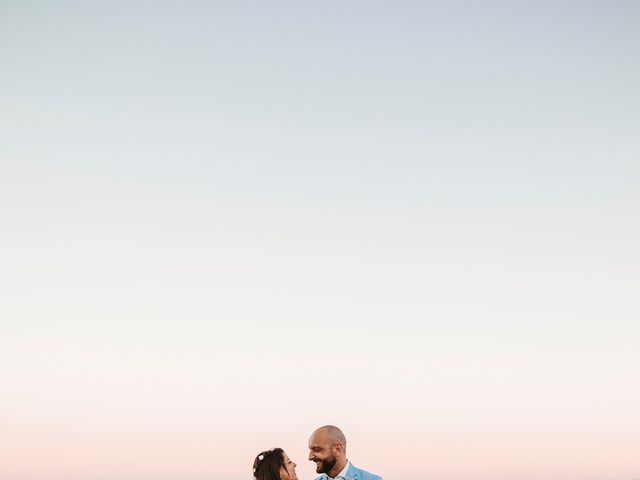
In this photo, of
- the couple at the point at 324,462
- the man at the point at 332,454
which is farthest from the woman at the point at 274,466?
the man at the point at 332,454

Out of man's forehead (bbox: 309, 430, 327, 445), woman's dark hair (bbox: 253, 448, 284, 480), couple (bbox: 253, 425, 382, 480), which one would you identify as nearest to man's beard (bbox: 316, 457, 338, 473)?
couple (bbox: 253, 425, 382, 480)

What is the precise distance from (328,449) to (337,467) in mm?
390

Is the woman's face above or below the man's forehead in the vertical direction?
below

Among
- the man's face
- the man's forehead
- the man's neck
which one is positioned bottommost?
the man's neck

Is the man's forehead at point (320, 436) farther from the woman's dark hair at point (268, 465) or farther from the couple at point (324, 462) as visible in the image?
the woman's dark hair at point (268, 465)

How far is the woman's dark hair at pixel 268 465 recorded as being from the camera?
11.9 meters

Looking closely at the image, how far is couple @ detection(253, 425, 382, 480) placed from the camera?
1177 centimetres

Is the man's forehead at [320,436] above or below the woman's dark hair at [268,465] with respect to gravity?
above

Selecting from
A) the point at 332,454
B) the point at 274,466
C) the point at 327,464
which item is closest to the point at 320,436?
the point at 332,454

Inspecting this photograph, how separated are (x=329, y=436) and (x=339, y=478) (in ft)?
2.29

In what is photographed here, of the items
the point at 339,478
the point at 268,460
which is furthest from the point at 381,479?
the point at 268,460

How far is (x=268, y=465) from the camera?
11945mm

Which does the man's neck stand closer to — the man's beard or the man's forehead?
the man's beard

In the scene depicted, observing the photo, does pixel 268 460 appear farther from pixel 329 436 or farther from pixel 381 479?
pixel 381 479
